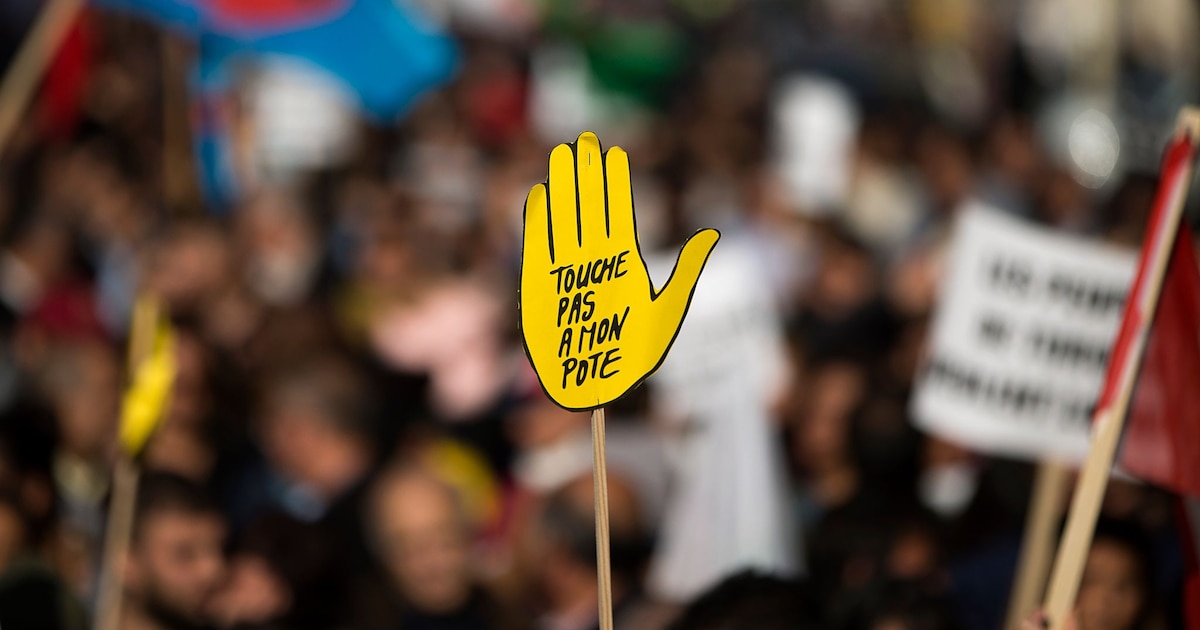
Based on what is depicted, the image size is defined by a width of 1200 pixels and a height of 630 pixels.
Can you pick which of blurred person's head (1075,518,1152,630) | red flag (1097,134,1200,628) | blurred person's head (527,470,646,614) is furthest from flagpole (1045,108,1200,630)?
blurred person's head (527,470,646,614)

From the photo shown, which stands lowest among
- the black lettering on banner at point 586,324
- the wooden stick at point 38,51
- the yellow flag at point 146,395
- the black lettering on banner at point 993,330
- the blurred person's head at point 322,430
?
the blurred person's head at point 322,430

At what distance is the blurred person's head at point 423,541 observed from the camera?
3820mm

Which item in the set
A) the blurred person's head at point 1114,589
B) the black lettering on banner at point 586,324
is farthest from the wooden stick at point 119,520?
the blurred person's head at point 1114,589

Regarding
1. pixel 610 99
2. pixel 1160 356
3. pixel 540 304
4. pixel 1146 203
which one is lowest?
pixel 610 99

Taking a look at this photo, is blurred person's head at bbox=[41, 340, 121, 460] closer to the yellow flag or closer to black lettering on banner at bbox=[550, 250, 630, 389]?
the yellow flag

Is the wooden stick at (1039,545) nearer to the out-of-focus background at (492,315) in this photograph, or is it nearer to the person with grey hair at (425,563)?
the out-of-focus background at (492,315)

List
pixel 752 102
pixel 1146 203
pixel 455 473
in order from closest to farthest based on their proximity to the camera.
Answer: pixel 455 473 → pixel 1146 203 → pixel 752 102

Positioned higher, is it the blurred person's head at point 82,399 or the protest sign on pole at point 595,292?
the protest sign on pole at point 595,292

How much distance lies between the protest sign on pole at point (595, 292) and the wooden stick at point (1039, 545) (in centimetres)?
152

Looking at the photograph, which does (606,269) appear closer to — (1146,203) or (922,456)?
(922,456)

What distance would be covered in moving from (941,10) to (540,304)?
12117mm

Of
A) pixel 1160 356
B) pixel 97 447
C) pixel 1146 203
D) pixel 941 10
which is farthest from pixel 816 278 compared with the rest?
pixel 941 10

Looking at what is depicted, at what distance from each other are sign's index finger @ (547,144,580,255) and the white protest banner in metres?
1.84

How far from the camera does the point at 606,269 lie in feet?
7.44
